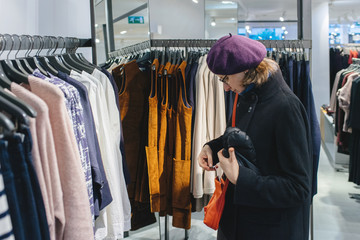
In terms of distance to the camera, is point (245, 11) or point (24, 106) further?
point (245, 11)

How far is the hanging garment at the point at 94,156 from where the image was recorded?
4.82 feet

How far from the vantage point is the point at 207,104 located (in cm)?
254

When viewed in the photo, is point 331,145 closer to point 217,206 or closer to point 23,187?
point 217,206

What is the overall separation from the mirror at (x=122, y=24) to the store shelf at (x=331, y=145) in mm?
1975

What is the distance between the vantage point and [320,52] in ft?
12.1

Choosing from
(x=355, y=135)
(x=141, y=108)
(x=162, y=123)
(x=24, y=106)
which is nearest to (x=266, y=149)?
(x=24, y=106)

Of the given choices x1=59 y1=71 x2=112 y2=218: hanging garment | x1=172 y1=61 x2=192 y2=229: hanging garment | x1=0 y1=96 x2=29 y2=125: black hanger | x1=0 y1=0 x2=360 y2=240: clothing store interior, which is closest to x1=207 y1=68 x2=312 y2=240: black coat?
x1=0 y1=0 x2=360 y2=240: clothing store interior

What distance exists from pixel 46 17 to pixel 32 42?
50.3 inches

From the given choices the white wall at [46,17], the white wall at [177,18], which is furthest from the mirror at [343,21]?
A: the white wall at [46,17]

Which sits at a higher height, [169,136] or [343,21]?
[343,21]

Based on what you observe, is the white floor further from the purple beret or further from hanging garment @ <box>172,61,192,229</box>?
the purple beret

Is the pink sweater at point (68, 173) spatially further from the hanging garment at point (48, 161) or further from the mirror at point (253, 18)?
the mirror at point (253, 18)

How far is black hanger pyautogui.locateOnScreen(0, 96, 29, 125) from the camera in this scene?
0.89 meters

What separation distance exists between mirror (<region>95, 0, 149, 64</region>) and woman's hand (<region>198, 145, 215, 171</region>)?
4.41 feet
